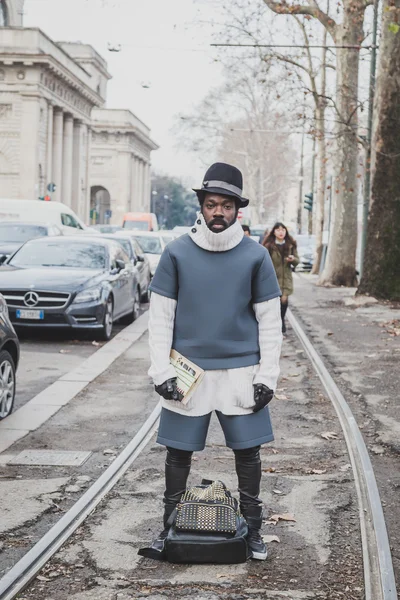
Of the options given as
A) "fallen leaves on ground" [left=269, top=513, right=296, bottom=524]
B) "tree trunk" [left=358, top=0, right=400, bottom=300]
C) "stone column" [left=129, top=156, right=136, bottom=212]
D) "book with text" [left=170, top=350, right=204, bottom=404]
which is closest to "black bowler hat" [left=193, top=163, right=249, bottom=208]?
"book with text" [left=170, top=350, right=204, bottom=404]

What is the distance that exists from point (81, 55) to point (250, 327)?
3698 inches

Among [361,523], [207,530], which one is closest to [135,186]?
[361,523]

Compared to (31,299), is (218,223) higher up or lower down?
higher up

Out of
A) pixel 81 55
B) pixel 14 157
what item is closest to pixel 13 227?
pixel 14 157

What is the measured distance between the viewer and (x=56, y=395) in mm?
10688

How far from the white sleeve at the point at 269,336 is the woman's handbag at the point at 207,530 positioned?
0.60 m

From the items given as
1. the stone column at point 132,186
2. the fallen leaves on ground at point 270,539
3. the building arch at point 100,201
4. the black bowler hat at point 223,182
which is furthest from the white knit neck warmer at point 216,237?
the stone column at point 132,186

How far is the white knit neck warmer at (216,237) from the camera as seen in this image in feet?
16.8

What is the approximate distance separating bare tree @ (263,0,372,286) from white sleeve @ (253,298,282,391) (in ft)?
75.4

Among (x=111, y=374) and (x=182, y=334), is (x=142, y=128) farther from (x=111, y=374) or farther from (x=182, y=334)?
(x=182, y=334)

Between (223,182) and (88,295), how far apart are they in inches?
422

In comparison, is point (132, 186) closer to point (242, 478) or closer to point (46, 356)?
point (46, 356)

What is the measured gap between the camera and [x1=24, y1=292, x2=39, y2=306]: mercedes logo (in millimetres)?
15406

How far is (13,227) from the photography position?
25125 mm
